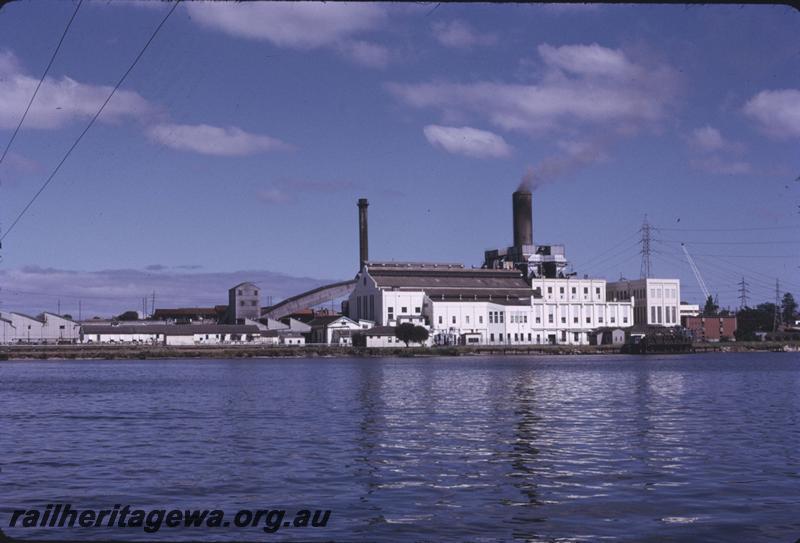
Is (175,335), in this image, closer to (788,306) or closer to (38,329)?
(38,329)

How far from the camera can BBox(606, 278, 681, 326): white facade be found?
134m

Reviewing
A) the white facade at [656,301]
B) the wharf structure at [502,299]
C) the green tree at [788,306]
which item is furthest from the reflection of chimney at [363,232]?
the green tree at [788,306]

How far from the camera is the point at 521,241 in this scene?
455ft

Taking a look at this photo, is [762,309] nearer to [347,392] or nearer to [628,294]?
[628,294]

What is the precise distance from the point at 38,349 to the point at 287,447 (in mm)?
98929

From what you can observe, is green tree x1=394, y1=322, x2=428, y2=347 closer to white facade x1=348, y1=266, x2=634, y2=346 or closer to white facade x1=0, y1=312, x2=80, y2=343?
white facade x1=348, y1=266, x2=634, y2=346

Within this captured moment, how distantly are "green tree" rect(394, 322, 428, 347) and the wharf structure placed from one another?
4.34 metres

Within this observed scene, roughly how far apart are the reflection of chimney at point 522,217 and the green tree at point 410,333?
3024 cm

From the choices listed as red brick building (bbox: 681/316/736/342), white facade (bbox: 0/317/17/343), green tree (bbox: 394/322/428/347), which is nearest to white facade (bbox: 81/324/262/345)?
white facade (bbox: 0/317/17/343)

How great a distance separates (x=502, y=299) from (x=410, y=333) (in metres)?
19.4

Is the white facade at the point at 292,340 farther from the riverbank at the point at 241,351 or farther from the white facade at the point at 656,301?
the white facade at the point at 656,301

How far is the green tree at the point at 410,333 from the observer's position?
379 feet

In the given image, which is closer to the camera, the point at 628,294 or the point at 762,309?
the point at 628,294

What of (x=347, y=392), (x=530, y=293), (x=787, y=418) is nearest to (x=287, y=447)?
(x=787, y=418)
